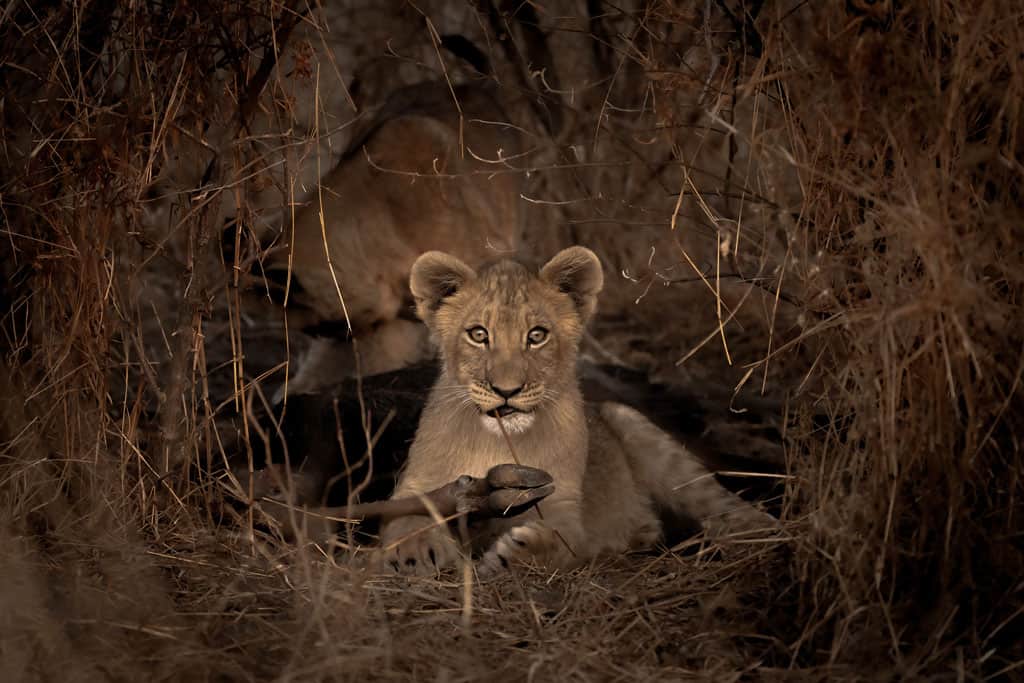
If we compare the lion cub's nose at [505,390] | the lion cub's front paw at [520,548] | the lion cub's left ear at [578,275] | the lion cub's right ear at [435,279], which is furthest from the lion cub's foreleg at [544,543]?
the lion cub's right ear at [435,279]

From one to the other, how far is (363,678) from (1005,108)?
2.23 metres

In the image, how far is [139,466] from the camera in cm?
396

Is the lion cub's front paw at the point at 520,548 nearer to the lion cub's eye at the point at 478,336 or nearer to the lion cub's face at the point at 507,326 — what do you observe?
the lion cub's face at the point at 507,326

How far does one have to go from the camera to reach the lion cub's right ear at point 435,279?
174 inches

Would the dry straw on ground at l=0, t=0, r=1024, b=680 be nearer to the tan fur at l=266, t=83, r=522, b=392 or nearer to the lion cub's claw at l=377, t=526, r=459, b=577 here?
the lion cub's claw at l=377, t=526, r=459, b=577

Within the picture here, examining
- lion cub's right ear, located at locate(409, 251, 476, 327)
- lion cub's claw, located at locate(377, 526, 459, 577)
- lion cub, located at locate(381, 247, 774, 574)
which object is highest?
lion cub's right ear, located at locate(409, 251, 476, 327)

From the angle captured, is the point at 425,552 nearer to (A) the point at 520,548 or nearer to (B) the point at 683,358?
(A) the point at 520,548

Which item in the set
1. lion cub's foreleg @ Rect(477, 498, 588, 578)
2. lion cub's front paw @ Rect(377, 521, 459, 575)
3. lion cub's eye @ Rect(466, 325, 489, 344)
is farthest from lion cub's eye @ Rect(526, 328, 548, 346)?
lion cub's front paw @ Rect(377, 521, 459, 575)

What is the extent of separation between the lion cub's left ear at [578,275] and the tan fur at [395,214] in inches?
85.3

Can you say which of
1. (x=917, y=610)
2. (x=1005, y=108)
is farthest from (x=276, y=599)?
(x=1005, y=108)

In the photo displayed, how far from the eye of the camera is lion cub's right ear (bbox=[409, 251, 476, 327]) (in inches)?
174

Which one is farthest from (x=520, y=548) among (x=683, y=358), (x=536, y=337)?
(x=683, y=358)

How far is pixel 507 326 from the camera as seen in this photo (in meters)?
4.25

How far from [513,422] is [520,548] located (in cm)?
46
